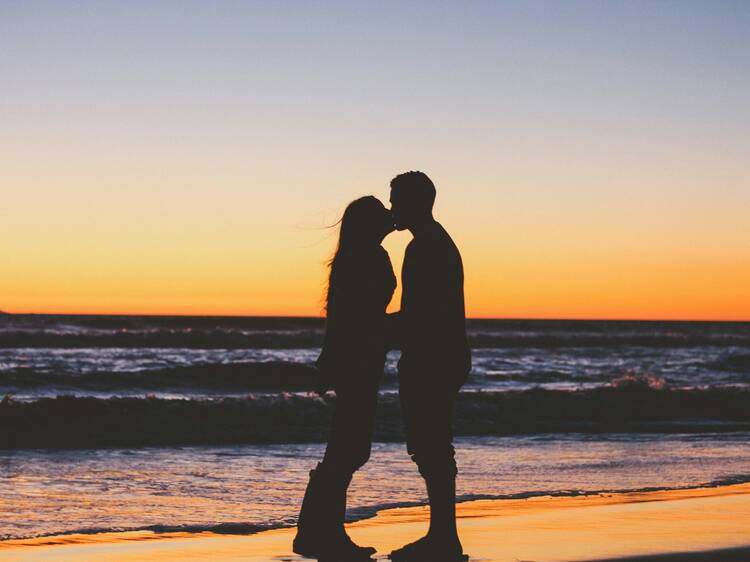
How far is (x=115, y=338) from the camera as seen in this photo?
40188 millimetres

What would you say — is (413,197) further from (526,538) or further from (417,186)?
(526,538)

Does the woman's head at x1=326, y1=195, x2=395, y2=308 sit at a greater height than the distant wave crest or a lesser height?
greater

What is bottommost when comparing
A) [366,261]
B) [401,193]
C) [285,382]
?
[285,382]

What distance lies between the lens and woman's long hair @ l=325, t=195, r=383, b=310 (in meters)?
5.32

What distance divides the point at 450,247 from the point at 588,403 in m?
15.2

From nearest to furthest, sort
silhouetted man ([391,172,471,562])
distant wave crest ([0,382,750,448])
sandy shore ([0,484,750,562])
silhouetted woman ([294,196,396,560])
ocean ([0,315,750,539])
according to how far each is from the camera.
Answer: silhouetted man ([391,172,471,562]), silhouetted woman ([294,196,396,560]), sandy shore ([0,484,750,562]), ocean ([0,315,750,539]), distant wave crest ([0,382,750,448])

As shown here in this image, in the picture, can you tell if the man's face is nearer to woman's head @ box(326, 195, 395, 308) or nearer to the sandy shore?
woman's head @ box(326, 195, 395, 308)

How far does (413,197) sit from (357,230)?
0.32 metres

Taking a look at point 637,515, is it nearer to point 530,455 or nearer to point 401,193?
point 401,193

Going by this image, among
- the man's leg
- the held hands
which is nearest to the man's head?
the held hands

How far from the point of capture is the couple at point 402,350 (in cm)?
518

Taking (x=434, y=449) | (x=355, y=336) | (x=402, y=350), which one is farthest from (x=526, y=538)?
(x=355, y=336)

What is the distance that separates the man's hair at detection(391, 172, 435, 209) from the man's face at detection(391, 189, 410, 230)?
0.04 m

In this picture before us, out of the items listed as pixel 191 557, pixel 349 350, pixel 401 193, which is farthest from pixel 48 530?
pixel 401 193
